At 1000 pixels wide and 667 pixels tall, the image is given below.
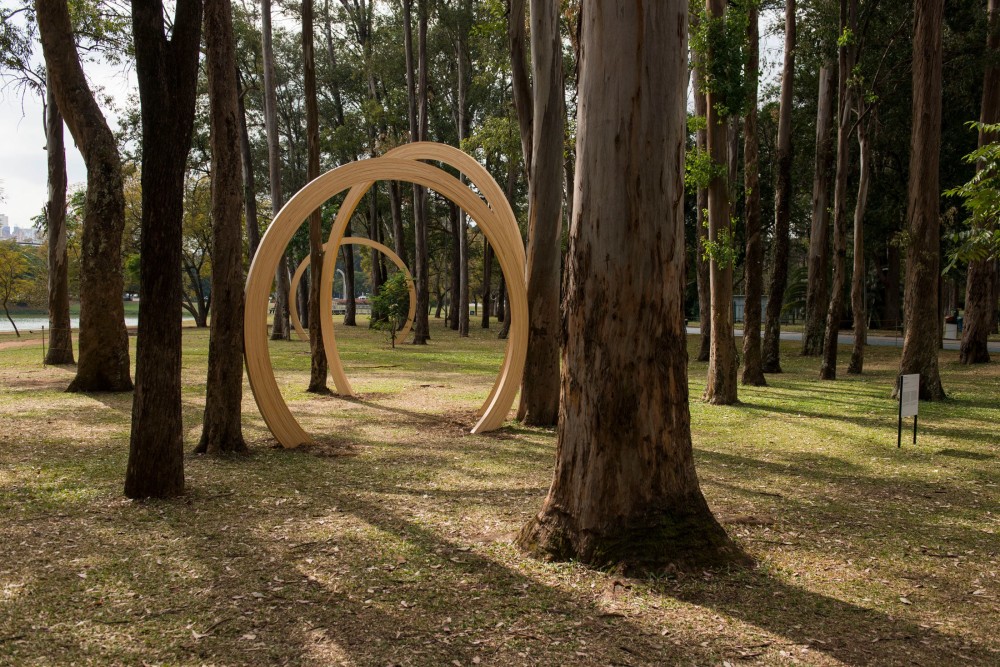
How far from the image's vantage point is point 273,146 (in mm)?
25922

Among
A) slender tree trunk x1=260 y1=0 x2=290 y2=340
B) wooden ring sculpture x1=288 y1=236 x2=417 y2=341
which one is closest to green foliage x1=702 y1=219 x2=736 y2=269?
wooden ring sculpture x1=288 y1=236 x2=417 y2=341

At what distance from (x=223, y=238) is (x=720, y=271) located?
8005mm

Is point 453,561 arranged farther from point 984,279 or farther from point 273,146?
point 273,146

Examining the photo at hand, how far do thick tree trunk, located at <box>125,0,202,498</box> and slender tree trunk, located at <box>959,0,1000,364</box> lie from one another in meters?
15.9

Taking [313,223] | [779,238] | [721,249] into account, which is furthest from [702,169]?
[779,238]

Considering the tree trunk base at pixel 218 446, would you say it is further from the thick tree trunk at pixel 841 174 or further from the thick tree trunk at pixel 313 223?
the thick tree trunk at pixel 841 174

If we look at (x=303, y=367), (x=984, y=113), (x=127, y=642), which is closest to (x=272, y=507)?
(x=127, y=642)

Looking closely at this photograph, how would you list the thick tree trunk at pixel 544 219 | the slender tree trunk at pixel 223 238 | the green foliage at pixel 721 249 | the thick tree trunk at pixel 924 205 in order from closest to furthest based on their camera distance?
the slender tree trunk at pixel 223 238
the thick tree trunk at pixel 544 219
the green foliage at pixel 721 249
the thick tree trunk at pixel 924 205

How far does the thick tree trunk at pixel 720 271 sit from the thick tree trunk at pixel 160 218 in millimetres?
8409

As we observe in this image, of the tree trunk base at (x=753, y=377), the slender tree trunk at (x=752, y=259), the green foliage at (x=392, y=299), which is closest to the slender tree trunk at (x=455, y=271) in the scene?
the green foliage at (x=392, y=299)

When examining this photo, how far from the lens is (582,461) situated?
189 inches

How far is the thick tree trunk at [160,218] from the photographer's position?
19.1ft

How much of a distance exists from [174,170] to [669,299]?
3984 millimetres

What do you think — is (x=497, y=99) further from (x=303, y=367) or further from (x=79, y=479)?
(x=79, y=479)
